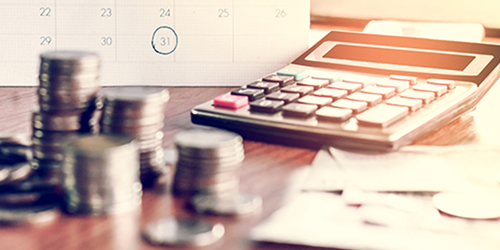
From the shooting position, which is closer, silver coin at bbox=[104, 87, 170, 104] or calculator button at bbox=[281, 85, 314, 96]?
silver coin at bbox=[104, 87, 170, 104]

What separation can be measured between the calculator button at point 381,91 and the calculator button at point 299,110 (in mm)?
98

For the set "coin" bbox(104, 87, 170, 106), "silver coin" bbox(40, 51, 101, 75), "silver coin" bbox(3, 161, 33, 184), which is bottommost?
"silver coin" bbox(3, 161, 33, 184)

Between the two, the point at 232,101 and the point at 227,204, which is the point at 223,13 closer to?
the point at 232,101

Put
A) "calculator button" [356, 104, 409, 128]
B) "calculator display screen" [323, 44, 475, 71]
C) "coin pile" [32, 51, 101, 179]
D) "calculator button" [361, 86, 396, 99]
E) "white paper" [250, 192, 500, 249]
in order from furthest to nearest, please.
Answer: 1. "calculator display screen" [323, 44, 475, 71]
2. "calculator button" [361, 86, 396, 99]
3. "calculator button" [356, 104, 409, 128]
4. "coin pile" [32, 51, 101, 179]
5. "white paper" [250, 192, 500, 249]

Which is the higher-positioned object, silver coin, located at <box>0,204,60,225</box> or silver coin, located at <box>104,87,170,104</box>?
silver coin, located at <box>104,87,170,104</box>

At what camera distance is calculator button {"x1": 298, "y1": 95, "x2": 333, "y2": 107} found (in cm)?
59

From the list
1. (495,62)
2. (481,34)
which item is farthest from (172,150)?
(481,34)

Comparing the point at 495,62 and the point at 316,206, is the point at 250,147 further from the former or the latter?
the point at 495,62

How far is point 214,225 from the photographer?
36cm

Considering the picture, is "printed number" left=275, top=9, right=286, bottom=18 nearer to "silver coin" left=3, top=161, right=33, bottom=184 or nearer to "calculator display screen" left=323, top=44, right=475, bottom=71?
"calculator display screen" left=323, top=44, right=475, bottom=71

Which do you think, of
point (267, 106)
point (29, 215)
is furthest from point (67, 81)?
point (267, 106)

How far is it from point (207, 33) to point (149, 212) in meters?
0.51

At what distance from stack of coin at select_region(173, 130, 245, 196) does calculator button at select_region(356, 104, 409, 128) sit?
0.58ft

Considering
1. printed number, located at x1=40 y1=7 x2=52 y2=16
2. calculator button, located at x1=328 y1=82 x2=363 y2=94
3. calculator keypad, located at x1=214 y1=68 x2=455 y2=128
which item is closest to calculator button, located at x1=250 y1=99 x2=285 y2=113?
calculator keypad, located at x1=214 y1=68 x2=455 y2=128
